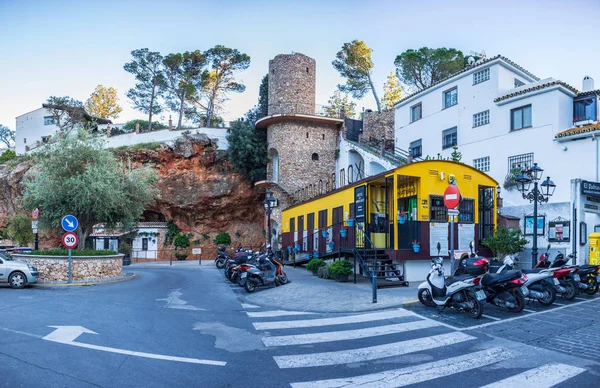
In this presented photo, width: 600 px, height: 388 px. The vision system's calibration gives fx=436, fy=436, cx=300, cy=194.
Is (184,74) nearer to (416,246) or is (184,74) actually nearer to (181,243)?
(181,243)

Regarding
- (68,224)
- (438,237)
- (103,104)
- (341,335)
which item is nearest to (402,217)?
(438,237)

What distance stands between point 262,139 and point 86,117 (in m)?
24.4

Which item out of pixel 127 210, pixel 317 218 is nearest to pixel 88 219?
pixel 127 210

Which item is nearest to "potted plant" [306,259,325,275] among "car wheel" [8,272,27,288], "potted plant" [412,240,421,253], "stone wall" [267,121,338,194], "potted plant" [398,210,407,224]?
"potted plant" [398,210,407,224]

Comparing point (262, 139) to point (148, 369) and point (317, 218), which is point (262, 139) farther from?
point (148, 369)

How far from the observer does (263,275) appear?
45.4 ft

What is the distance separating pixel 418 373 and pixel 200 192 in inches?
1391

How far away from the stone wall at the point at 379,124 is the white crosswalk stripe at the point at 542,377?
1284 inches

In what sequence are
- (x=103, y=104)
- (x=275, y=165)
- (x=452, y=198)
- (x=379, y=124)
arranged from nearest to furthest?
(x=452, y=198) < (x=275, y=165) < (x=379, y=124) < (x=103, y=104)

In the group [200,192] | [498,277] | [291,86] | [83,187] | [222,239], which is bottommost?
[222,239]

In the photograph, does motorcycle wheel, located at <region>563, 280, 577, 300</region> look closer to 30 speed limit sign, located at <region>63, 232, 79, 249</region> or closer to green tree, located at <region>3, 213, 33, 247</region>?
30 speed limit sign, located at <region>63, 232, 79, 249</region>

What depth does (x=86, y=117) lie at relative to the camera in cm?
4981

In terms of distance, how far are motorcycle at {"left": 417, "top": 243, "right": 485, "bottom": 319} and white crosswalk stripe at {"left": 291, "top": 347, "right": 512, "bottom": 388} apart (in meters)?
2.42

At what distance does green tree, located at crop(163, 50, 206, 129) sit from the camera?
46.3 metres
